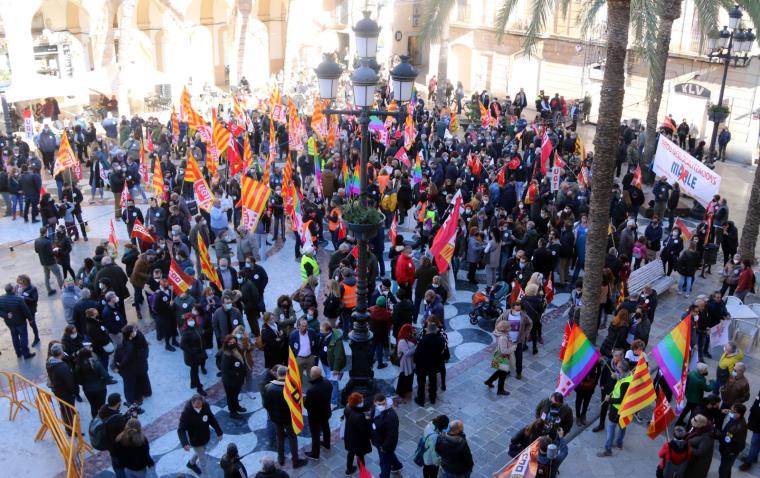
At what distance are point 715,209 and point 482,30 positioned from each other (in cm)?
2649

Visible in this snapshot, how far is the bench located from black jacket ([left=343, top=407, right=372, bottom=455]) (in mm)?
7829

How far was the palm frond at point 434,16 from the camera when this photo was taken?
14977 mm

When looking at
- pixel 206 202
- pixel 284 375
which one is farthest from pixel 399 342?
pixel 206 202

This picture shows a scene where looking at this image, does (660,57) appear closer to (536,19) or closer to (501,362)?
(536,19)

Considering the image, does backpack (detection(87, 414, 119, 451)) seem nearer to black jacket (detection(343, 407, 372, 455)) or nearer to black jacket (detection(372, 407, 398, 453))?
black jacket (detection(343, 407, 372, 455))

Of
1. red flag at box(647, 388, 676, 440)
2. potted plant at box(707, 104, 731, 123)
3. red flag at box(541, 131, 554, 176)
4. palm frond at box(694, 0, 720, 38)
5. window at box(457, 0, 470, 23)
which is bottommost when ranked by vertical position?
A: red flag at box(647, 388, 676, 440)

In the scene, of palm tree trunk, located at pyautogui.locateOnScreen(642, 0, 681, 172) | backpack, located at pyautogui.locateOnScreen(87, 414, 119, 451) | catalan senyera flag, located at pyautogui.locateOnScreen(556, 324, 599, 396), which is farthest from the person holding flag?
palm tree trunk, located at pyautogui.locateOnScreen(642, 0, 681, 172)

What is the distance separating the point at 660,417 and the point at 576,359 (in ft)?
4.63

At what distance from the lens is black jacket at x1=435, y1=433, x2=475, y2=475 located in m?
8.95

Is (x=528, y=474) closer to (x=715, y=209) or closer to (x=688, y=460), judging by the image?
(x=688, y=460)

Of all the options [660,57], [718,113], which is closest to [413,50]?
[718,113]

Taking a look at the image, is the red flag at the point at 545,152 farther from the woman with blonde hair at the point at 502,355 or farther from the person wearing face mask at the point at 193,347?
the person wearing face mask at the point at 193,347

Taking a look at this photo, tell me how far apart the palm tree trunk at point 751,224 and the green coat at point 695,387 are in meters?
7.37

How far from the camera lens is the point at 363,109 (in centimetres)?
1121
